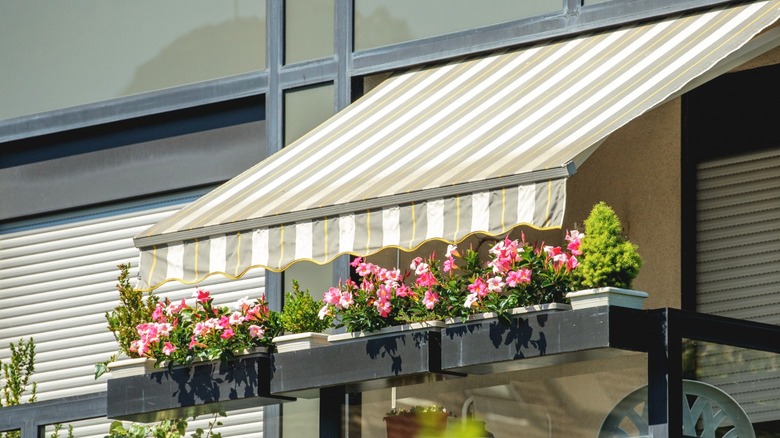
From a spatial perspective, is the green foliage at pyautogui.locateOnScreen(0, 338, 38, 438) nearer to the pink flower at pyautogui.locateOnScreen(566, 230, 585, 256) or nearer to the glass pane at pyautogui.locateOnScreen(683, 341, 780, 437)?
the pink flower at pyautogui.locateOnScreen(566, 230, 585, 256)

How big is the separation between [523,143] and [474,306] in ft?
3.59

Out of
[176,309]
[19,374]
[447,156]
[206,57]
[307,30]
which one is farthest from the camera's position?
[19,374]

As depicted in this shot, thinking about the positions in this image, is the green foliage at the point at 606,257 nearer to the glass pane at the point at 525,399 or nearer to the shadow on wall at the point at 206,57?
the glass pane at the point at 525,399

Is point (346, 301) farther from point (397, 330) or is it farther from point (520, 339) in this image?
point (520, 339)

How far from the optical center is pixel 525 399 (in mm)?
10219

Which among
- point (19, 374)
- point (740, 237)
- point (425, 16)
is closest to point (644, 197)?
point (740, 237)

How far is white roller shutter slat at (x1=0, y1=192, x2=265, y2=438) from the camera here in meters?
14.5

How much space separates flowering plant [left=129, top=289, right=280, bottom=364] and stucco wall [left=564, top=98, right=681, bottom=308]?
289 cm

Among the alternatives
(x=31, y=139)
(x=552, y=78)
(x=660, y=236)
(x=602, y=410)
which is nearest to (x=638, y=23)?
(x=552, y=78)

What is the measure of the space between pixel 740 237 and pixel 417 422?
3039 mm

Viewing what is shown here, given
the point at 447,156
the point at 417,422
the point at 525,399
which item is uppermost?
the point at 447,156

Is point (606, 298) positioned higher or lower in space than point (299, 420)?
higher

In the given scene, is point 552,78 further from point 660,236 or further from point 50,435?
point 50,435

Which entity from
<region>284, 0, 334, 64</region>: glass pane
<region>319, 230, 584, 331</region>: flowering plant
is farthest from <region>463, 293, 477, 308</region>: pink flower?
<region>284, 0, 334, 64</region>: glass pane
